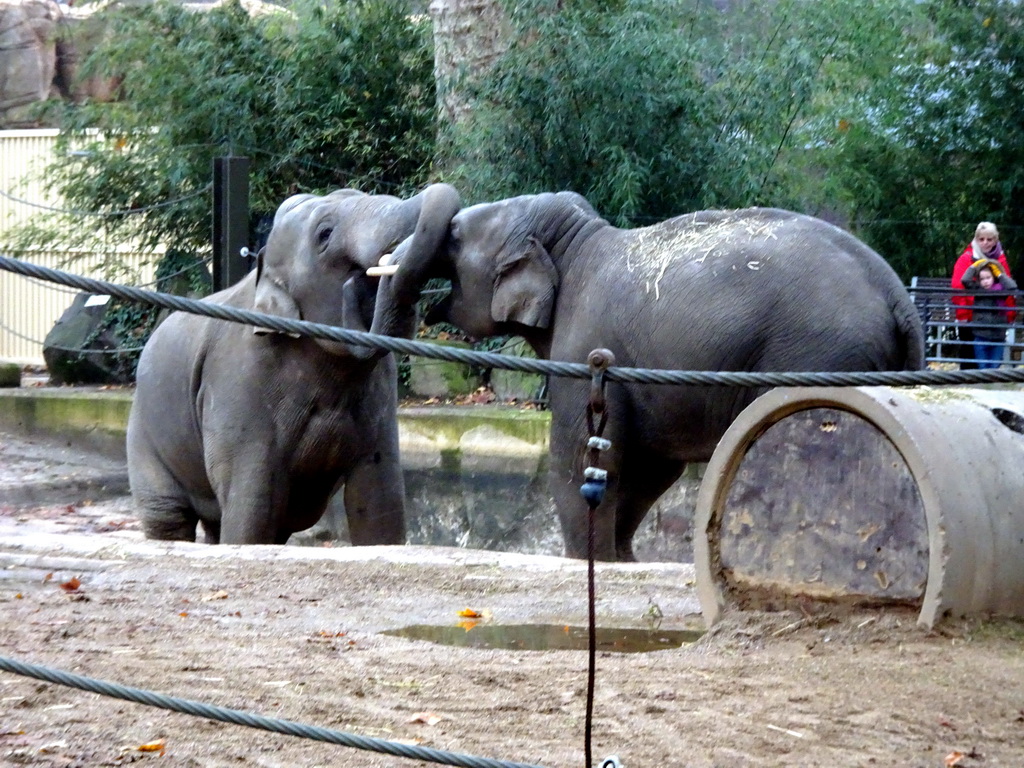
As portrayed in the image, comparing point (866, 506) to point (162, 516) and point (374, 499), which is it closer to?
point (374, 499)

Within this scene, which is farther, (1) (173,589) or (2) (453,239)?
(2) (453,239)

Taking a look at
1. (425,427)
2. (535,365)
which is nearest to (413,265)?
(425,427)

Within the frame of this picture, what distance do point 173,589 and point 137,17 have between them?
10135 millimetres

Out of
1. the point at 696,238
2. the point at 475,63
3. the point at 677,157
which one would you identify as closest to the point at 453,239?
the point at 696,238

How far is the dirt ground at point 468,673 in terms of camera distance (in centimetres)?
310

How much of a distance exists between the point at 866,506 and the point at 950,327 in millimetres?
7975

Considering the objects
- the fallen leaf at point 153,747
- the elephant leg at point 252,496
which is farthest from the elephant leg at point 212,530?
the fallen leaf at point 153,747

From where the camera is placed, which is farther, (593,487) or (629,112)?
(629,112)

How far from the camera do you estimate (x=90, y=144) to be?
46.2 ft

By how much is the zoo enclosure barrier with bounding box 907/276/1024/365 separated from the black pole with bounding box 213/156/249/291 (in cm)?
485

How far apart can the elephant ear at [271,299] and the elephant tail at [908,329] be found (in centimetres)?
284

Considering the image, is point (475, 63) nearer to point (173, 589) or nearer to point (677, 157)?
point (677, 157)

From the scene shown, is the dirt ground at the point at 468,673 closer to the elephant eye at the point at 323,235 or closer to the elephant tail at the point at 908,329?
the elephant tail at the point at 908,329

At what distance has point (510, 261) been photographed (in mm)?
6758
